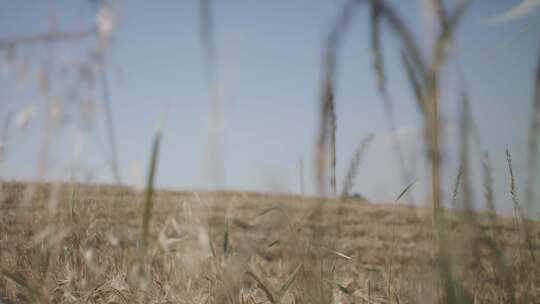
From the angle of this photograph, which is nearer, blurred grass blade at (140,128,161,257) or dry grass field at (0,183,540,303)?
blurred grass blade at (140,128,161,257)

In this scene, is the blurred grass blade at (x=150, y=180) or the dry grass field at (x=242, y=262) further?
the dry grass field at (x=242, y=262)

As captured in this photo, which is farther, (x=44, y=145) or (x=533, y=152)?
(x=44, y=145)

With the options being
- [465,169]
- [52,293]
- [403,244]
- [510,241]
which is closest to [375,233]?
[403,244]

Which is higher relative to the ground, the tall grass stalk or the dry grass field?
the tall grass stalk

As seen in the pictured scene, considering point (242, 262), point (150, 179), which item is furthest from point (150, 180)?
point (242, 262)

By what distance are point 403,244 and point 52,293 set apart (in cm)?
226

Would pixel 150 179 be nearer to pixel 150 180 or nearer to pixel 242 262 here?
pixel 150 180

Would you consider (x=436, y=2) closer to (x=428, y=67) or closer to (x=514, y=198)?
(x=428, y=67)

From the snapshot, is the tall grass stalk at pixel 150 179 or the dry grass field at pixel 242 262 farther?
the dry grass field at pixel 242 262

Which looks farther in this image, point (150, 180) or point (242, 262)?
point (242, 262)

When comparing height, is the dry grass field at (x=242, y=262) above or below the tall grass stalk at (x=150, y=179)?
below

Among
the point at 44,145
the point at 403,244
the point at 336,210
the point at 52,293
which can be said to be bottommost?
the point at 403,244

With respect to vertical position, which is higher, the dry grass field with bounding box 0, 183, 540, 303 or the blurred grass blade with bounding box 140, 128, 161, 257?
the blurred grass blade with bounding box 140, 128, 161, 257

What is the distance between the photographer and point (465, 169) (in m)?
0.28
